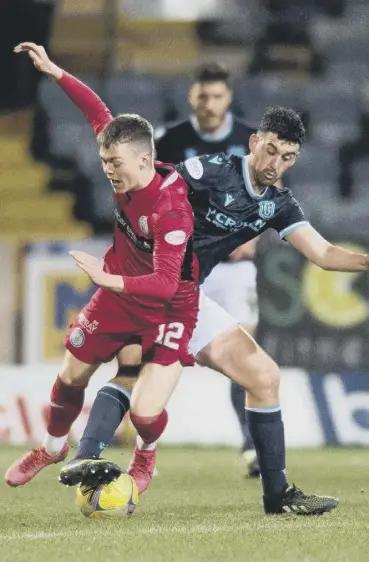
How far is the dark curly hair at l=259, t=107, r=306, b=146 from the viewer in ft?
17.5

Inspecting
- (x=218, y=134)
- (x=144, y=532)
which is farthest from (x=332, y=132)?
(x=144, y=532)

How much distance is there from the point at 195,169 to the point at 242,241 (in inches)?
15.3

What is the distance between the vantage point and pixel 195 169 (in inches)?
220

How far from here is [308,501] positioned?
5363mm

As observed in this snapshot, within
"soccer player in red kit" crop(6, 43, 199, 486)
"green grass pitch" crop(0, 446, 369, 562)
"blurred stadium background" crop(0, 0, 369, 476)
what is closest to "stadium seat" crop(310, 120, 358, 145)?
"blurred stadium background" crop(0, 0, 369, 476)

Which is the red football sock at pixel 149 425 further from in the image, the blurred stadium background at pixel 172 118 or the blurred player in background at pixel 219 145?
the blurred stadium background at pixel 172 118

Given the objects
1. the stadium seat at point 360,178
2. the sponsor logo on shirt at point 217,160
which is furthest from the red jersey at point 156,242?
the stadium seat at point 360,178

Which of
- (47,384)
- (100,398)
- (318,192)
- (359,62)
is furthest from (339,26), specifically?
(100,398)

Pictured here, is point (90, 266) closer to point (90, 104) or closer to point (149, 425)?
point (149, 425)

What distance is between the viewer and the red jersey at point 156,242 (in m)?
5.07

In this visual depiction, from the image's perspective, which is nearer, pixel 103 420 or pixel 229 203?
pixel 103 420

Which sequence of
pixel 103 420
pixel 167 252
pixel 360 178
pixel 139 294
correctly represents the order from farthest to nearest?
pixel 360 178
pixel 103 420
pixel 167 252
pixel 139 294

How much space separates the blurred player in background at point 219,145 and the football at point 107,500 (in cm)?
245

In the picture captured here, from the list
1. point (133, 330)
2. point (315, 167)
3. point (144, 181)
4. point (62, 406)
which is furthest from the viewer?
point (315, 167)
